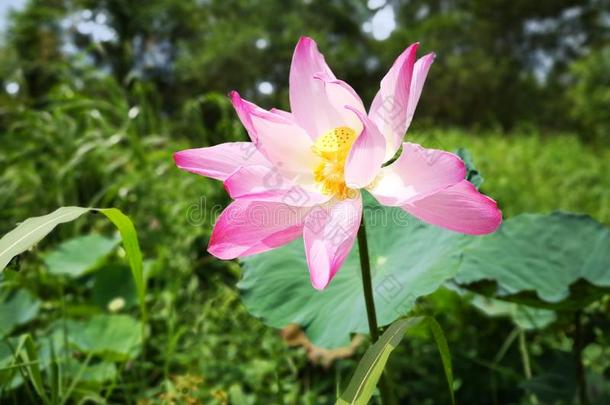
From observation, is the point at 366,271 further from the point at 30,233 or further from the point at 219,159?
the point at 30,233

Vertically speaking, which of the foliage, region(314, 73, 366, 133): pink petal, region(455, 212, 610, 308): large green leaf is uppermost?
region(314, 73, 366, 133): pink petal

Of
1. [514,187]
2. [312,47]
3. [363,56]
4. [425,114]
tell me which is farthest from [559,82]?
[312,47]

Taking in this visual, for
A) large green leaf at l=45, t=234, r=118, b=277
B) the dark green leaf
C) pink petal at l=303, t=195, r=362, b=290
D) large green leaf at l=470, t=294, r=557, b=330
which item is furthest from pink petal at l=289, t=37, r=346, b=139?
large green leaf at l=45, t=234, r=118, b=277

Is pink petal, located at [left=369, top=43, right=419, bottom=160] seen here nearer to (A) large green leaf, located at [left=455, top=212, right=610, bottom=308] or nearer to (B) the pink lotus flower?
(B) the pink lotus flower

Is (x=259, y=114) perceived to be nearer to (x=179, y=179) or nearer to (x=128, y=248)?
(x=128, y=248)

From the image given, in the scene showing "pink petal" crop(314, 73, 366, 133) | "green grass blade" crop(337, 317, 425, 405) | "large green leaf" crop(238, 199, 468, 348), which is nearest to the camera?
"green grass blade" crop(337, 317, 425, 405)

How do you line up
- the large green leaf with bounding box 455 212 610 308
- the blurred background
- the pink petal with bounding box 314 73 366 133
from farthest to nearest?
the blurred background < the large green leaf with bounding box 455 212 610 308 < the pink petal with bounding box 314 73 366 133

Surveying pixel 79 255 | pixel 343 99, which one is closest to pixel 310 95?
pixel 343 99
